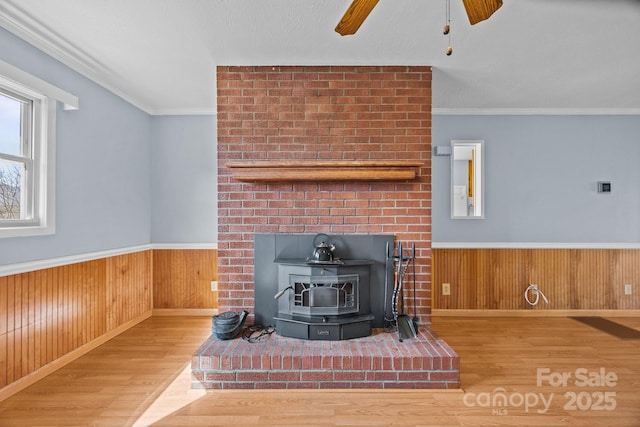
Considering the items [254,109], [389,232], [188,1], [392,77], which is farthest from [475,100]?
[188,1]

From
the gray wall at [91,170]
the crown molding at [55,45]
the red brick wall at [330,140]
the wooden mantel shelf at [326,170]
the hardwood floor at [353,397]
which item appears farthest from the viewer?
the red brick wall at [330,140]

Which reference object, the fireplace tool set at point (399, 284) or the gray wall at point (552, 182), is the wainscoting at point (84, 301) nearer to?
the fireplace tool set at point (399, 284)

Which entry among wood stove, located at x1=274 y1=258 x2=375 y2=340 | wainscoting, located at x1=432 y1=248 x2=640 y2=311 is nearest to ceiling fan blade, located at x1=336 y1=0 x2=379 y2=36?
wood stove, located at x1=274 y1=258 x2=375 y2=340

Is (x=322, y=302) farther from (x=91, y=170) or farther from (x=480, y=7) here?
(x=91, y=170)

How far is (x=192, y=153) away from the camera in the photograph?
400cm

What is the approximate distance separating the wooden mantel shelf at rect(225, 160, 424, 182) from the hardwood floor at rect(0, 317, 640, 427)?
1532 millimetres

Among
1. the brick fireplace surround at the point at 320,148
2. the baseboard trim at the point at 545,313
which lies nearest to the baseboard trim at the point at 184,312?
the brick fireplace surround at the point at 320,148

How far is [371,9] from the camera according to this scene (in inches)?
62.4

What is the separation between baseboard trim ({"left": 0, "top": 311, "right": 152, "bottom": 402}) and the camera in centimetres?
221

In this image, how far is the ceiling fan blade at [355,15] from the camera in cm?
154

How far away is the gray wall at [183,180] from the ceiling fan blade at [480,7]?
312 centimetres

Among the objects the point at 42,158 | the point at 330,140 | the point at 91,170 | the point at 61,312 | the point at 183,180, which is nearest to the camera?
the point at 42,158

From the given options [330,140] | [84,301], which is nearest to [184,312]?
[84,301]

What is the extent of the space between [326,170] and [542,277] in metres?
2.97
